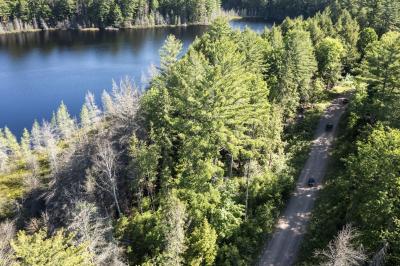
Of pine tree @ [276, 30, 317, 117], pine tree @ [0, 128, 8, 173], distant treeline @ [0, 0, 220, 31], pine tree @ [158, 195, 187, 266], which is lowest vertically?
pine tree @ [0, 128, 8, 173]

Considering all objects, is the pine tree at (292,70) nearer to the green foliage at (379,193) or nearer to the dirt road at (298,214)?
the dirt road at (298,214)

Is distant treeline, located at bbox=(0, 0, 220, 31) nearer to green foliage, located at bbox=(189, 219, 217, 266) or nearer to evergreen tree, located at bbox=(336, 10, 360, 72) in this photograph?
evergreen tree, located at bbox=(336, 10, 360, 72)

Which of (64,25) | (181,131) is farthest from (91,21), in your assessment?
(181,131)

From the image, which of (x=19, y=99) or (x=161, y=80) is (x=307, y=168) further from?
(x=19, y=99)

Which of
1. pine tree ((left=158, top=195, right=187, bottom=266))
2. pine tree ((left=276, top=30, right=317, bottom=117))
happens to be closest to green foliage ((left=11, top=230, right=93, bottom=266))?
pine tree ((left=158, top=195, right=187, bottom=266))

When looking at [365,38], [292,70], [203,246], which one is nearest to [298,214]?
[203,246]

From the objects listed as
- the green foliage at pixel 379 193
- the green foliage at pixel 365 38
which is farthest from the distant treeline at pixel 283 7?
the green foliage at pixel 379 193

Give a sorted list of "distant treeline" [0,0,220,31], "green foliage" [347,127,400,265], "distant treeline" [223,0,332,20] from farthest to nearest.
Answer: "distant treeline" [223,0,332,20]
"distant treeline" [0,0,220,31]
"green foliage" [347,127,400,265]
